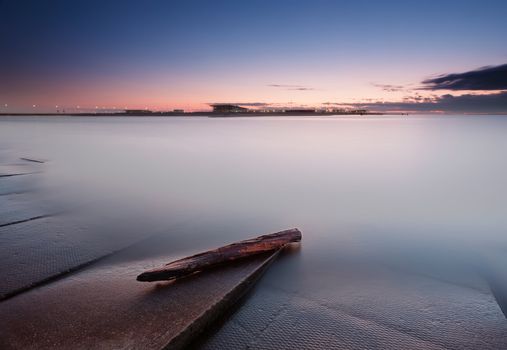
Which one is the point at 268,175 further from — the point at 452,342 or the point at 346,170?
Result: the point at 452,342

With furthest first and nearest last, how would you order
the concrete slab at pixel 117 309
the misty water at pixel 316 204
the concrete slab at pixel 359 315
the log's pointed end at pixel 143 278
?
the misty water at pixel 316 204
the log's pointed end at pixel 143 278
the concrete slab at pixel 359 315
the concrete slab at pixel 117 309

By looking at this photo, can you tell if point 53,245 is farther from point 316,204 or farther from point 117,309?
point 316,204

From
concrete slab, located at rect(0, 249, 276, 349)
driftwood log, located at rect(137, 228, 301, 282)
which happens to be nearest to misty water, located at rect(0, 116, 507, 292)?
driftwood log, located at rect(137, 228, 301, 282)

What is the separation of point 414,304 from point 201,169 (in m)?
11.8

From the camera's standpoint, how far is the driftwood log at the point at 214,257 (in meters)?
3.76

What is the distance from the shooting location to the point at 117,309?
332 centimetres

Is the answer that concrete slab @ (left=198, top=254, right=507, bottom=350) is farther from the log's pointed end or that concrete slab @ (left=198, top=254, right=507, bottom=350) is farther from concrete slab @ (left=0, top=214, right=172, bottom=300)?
concrete slab @ (left=0, top=214, right=172, bottom=300)

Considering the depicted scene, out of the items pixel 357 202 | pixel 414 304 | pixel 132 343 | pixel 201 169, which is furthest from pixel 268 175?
pixel 132 343

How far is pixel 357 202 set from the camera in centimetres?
923

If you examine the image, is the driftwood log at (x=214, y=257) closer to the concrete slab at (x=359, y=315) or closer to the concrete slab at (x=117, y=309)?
the concrete slab at (x=117, y=309)

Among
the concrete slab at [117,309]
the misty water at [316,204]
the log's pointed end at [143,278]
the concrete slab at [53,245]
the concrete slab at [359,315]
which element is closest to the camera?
the concrete slab at [117,309]

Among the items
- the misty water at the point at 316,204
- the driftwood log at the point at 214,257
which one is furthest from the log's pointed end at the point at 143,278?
the misty water at the point at 316,204

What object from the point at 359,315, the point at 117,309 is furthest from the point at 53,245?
the point at 359,315

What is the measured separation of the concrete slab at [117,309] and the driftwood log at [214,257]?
10 centimetres
